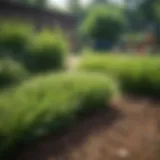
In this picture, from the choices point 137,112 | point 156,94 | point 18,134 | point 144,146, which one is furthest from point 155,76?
point 18,134

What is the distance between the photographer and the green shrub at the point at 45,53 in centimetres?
745

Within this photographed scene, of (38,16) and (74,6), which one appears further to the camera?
(74,6)

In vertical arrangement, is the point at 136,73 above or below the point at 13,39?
below

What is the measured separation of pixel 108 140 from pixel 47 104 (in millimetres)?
998

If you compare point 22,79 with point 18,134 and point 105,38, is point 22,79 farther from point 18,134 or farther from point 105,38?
point 105,38

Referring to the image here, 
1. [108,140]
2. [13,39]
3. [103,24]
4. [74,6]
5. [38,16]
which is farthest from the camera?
[74,6]

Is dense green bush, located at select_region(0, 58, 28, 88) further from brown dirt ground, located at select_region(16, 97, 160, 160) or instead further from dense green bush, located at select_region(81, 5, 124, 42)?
dense green bush, located at select_region(81, 5, 124, 42)

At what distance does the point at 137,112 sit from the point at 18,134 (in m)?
2.67

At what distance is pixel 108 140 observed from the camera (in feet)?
13.0

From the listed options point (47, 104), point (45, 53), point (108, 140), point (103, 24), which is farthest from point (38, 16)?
point (108, 140)

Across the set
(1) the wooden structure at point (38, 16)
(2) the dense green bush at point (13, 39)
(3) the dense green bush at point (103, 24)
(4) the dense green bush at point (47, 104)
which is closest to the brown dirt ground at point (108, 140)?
(4) the dense green bush at point (47, 104)

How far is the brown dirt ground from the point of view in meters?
3.46

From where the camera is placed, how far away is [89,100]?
15.7ft

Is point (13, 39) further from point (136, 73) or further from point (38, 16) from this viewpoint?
point (38, 16)
